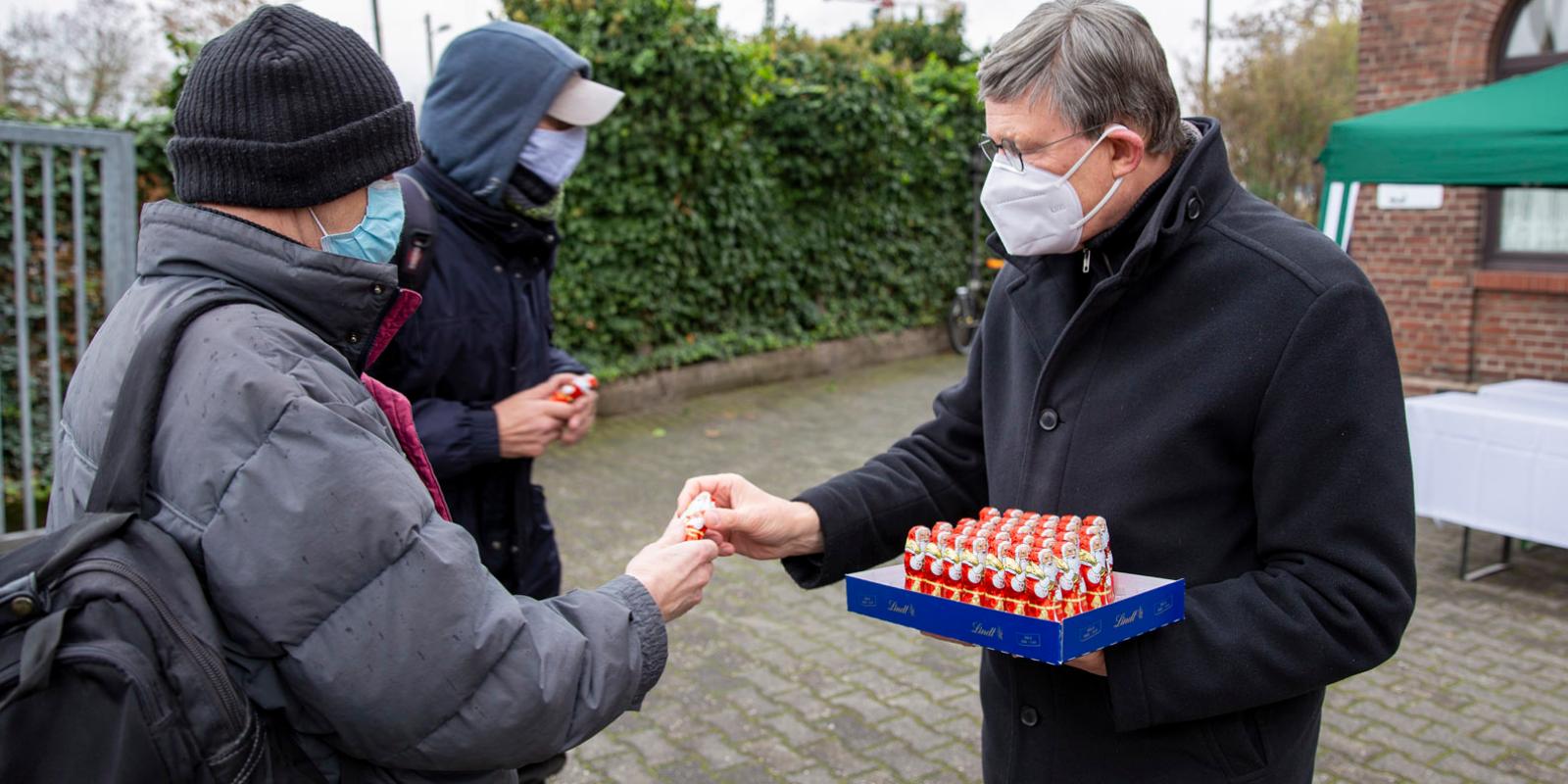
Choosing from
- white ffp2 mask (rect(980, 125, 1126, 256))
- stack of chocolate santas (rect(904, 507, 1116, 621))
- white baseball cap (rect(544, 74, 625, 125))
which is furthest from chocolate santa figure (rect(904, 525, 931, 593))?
white baseball cap (rect(544, 74, 625, 125))

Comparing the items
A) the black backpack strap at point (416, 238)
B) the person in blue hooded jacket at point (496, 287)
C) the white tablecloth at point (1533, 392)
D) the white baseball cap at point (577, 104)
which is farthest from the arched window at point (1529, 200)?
the black backpack strap at point (416, 238)

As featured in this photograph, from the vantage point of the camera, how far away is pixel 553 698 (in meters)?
1.49

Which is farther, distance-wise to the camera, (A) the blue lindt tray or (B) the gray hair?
(B) the gray hair

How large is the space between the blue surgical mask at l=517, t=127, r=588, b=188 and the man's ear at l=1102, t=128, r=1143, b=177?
1744 mm

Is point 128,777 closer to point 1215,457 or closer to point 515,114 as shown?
point 1215,457

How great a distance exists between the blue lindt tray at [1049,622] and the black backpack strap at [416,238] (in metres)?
1.51

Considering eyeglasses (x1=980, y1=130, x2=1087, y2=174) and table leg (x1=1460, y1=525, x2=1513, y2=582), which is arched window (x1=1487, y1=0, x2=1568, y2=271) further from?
eyeglasses (x1=980, y1=130, x2=1087, y2=174)

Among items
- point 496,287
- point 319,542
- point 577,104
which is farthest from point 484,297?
point 319,542

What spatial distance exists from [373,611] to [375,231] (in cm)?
64

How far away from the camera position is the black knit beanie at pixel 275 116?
155cm

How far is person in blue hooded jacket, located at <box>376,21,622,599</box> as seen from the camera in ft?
9.84

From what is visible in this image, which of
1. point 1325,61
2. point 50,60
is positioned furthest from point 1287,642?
point 50,60

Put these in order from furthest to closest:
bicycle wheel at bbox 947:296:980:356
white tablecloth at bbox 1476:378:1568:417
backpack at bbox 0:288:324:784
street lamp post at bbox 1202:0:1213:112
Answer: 1. street lamp post at bbox 1202:0:1213:112
2. bicycle wheel at bbox 947:296:980:356
3. white tablecloth at bbox 1476:378:1568:417
4. backpack at bbox 0:288:324:784

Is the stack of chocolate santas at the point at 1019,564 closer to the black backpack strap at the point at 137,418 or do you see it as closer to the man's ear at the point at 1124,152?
the man's ear at the point at 1124,152
